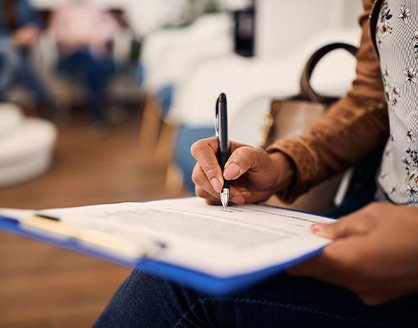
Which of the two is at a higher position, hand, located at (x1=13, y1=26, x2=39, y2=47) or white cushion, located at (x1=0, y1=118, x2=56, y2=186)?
hand, located at (x1=13, y1=26, x2=39, y2=47)

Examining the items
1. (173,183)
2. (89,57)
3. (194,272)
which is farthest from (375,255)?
(89,57)

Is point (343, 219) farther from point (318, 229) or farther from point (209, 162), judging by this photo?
point (209, 162)

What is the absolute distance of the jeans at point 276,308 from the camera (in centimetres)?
45

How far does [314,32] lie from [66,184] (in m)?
1.41

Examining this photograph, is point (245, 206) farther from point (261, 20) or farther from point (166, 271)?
point (261, 20)

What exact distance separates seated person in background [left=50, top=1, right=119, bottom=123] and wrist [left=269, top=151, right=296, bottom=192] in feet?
10.5

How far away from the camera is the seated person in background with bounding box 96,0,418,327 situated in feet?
1.28

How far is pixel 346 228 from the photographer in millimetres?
406

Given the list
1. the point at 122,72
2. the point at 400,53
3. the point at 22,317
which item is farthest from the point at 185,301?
the point at 122,72

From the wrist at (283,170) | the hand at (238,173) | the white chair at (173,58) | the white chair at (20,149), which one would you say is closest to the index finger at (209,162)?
the hand at (238,173)

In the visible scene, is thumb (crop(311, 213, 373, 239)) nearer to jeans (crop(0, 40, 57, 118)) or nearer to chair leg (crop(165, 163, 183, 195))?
chair leg (crop(165, 163, 183, 195))

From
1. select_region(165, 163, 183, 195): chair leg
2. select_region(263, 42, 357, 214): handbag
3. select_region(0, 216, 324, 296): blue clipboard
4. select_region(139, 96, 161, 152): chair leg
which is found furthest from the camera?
select_region(139, 96, 161, 152): chair leg

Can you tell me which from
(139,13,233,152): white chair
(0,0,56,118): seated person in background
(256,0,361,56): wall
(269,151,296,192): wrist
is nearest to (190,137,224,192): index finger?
(269,151,296,192): wrist

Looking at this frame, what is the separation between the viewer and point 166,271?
0.34m
